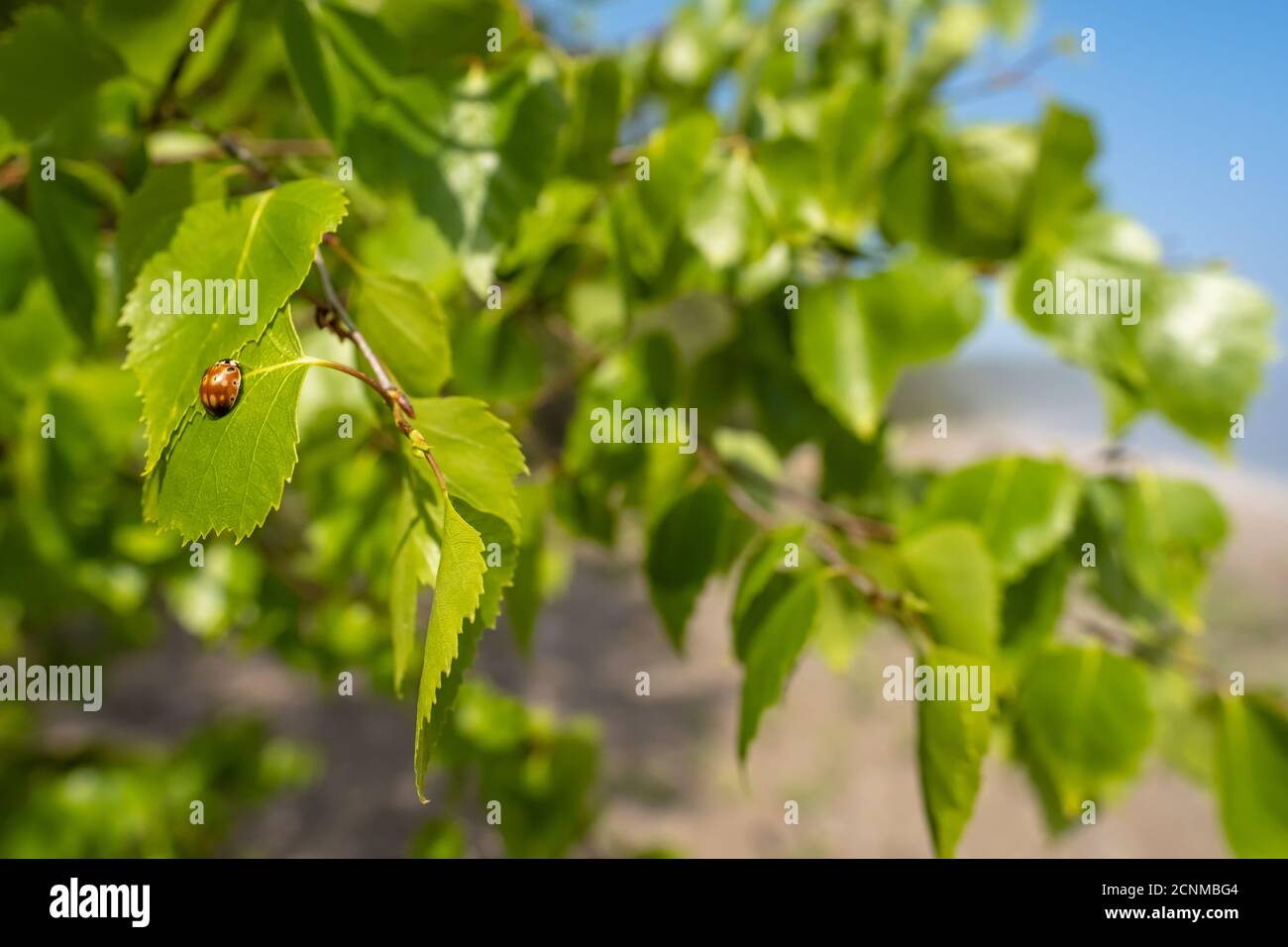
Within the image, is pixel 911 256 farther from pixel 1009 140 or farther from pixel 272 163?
pixel 272 163

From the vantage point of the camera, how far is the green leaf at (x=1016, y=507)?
22.0 inches

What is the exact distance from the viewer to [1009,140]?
62 centimetres

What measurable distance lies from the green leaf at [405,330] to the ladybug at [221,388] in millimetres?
102

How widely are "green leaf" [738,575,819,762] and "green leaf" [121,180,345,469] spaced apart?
263mm

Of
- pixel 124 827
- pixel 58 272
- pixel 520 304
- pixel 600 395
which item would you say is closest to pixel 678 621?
pixel 600 395

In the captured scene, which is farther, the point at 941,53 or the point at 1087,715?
the point at 941,53

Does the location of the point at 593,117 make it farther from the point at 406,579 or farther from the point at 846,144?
the point at 406,579

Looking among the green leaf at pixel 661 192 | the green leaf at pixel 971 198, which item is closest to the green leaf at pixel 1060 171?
the green leaf at pixel 971 198

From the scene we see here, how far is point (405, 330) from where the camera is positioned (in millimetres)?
358

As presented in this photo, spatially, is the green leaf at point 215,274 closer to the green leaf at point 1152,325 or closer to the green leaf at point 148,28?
the green leaf at point 148,28

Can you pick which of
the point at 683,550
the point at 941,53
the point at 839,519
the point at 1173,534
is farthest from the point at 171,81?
the point at 941,53

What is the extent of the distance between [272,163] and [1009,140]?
0.51 metres

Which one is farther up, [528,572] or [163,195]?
[163,195]

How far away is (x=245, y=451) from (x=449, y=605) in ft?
0.28
